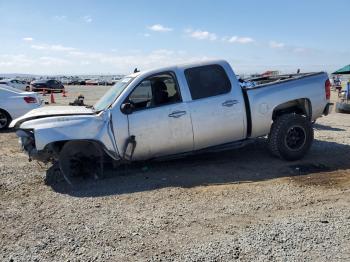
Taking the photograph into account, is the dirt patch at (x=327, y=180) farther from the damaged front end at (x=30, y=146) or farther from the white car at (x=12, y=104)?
the white car at (x=12, y=104)

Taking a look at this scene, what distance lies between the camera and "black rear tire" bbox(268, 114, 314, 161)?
306 inches

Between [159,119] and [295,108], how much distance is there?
3.14 m

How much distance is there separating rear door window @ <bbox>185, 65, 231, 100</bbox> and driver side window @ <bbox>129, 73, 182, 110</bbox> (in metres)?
0.30

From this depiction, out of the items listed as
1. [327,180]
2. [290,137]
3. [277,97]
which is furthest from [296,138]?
[327,180]

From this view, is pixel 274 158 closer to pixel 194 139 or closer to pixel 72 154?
pixel 194 139

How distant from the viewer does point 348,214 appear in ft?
16.5

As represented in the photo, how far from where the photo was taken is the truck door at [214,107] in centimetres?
716

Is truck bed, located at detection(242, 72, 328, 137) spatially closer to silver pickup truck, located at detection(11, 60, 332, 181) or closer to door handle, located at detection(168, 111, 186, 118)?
silver pickup truck, located at detection(11, 60, 332, 181)

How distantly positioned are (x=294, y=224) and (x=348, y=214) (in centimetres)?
81

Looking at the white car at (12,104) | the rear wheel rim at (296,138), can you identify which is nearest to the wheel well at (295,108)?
the rear wheel rim at (296,138)

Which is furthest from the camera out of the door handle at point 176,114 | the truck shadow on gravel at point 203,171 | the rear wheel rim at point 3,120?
the rear wheel rim at point 3,120

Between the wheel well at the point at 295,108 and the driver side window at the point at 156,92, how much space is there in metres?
2.17

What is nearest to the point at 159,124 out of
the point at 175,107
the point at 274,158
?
the point at 175,107

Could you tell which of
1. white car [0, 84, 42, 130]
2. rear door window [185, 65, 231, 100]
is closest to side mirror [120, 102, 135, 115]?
rear door window [185, 65, 231, 100]
